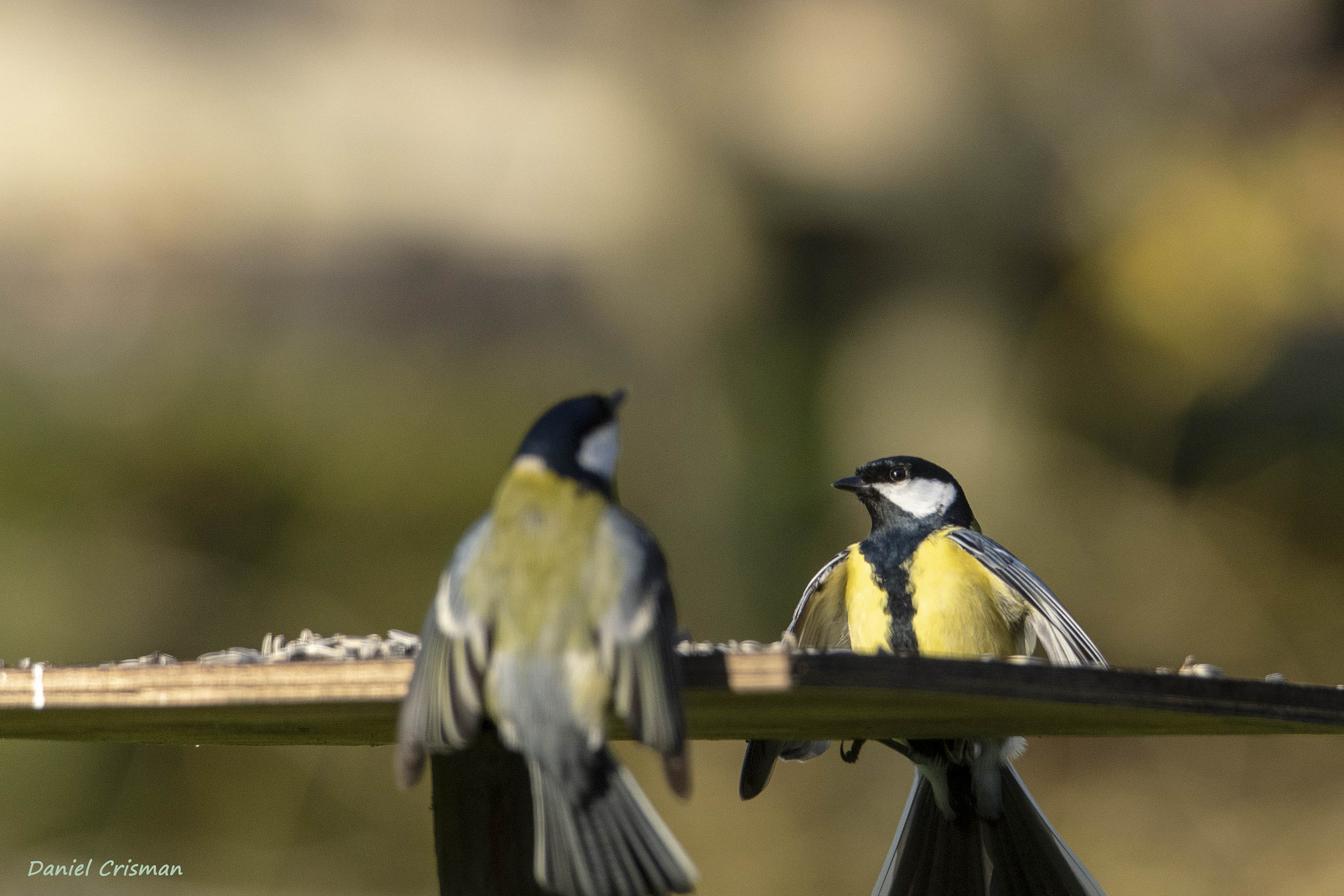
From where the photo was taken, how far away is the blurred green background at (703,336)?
3.89m

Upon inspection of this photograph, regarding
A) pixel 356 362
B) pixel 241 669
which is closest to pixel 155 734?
pixel 241 669

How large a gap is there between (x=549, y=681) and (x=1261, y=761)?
3668 mm

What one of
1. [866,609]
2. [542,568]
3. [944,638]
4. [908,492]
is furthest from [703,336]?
[542,568]

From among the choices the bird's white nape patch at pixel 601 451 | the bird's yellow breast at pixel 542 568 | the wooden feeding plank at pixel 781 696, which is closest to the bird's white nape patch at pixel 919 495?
the wooden feeding plank at pixel 781 696

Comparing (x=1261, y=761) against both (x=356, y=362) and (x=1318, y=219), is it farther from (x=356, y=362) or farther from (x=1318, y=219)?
(x=356, y=362)

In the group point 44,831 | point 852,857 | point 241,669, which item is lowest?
point 852,857

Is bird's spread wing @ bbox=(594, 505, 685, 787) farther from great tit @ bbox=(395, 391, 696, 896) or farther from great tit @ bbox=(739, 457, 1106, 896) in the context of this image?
great tit @ bbox=(739, 457, 1106, 896)

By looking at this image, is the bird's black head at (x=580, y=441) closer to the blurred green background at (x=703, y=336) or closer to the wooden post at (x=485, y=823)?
the wooden post at (x=485, y=823)

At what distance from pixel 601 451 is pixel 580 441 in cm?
3

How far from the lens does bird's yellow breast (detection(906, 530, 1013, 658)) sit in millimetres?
2021

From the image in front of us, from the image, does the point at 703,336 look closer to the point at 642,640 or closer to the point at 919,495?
the point at 919,495

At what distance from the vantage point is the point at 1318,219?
421 centimetres

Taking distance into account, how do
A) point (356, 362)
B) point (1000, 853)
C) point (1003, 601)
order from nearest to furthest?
1. point (1000, 853)
2. point (1003, 601)
3. point (356, 362)

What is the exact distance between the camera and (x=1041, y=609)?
6.34 feet
